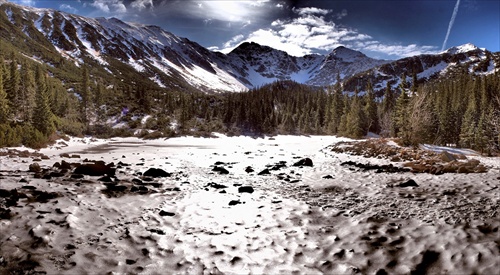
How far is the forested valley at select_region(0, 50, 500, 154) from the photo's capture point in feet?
141

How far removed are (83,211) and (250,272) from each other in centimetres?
748

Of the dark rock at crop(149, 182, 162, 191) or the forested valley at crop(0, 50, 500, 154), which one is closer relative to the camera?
the dark rock at crop(149, 182, 162, 191)

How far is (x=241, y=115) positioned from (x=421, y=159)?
91.2 m

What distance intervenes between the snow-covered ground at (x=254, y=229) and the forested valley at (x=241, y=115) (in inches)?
1084

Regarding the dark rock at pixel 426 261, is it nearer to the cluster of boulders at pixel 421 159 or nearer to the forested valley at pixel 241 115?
the cluster of boulders at pixel 421 159

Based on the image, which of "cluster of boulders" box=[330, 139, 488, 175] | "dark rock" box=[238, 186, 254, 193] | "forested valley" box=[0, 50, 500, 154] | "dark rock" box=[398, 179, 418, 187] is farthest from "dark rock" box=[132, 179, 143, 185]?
"forested valley" box=[0, 50, 500, 154]

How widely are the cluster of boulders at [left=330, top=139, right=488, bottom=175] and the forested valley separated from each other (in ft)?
20.7

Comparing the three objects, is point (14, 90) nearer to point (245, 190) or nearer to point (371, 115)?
point (245, 190)

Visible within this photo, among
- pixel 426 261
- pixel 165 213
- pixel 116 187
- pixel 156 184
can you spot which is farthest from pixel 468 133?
pixel 116 187

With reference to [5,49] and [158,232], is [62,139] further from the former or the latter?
[5,49]

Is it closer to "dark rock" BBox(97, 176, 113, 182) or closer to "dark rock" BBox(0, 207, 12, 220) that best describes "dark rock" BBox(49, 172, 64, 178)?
"dark rock" BBox(97, 176, 113, 182)

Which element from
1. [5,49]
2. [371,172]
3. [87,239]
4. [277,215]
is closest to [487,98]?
[371,172]

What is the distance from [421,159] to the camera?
26469mm

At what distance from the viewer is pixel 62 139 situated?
49531 mm
